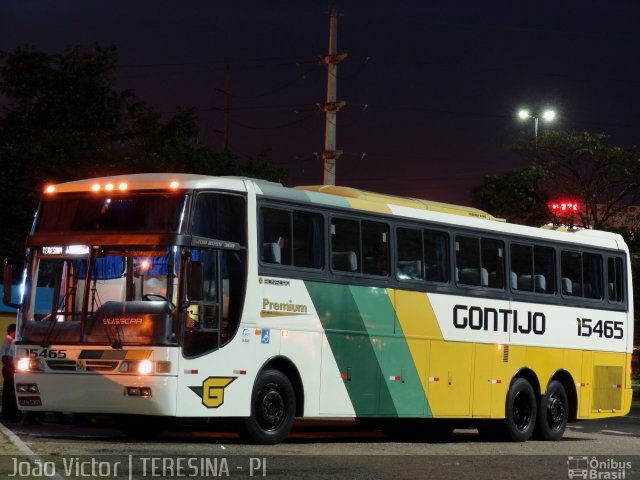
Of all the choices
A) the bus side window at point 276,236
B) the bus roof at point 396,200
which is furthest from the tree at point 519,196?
the bus side window at point 276,236

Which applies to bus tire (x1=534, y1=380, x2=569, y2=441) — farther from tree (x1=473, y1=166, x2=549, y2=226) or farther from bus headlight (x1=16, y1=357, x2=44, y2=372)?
tree (x1=473, y1=166, x2=549, y2=226)

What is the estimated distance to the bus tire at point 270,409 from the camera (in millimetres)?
16875

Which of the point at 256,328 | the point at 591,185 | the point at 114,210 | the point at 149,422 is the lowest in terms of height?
the point at 149,422

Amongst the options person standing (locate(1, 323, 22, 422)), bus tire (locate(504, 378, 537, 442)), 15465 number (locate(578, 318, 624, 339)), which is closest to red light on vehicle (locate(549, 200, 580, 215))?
15465 number (locate(578, 318, 624, 339))

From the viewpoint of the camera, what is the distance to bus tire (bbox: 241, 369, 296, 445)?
1688 centimetres

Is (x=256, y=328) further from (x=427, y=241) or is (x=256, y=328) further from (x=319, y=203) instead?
(x=427, y=241)

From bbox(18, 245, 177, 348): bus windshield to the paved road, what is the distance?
127 cm

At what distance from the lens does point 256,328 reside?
1698 cm

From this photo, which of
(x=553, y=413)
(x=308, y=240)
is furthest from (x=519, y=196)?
(x=308, y=240)

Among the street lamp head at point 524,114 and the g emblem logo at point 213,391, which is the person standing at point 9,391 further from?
the street lamp head at point 524,114

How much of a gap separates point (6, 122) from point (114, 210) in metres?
36.8

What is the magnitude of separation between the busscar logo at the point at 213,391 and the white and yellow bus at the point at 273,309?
2 centimetres

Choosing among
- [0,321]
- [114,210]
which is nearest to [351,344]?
[114,210]

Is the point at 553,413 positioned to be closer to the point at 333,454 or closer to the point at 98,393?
the point at 333,454
